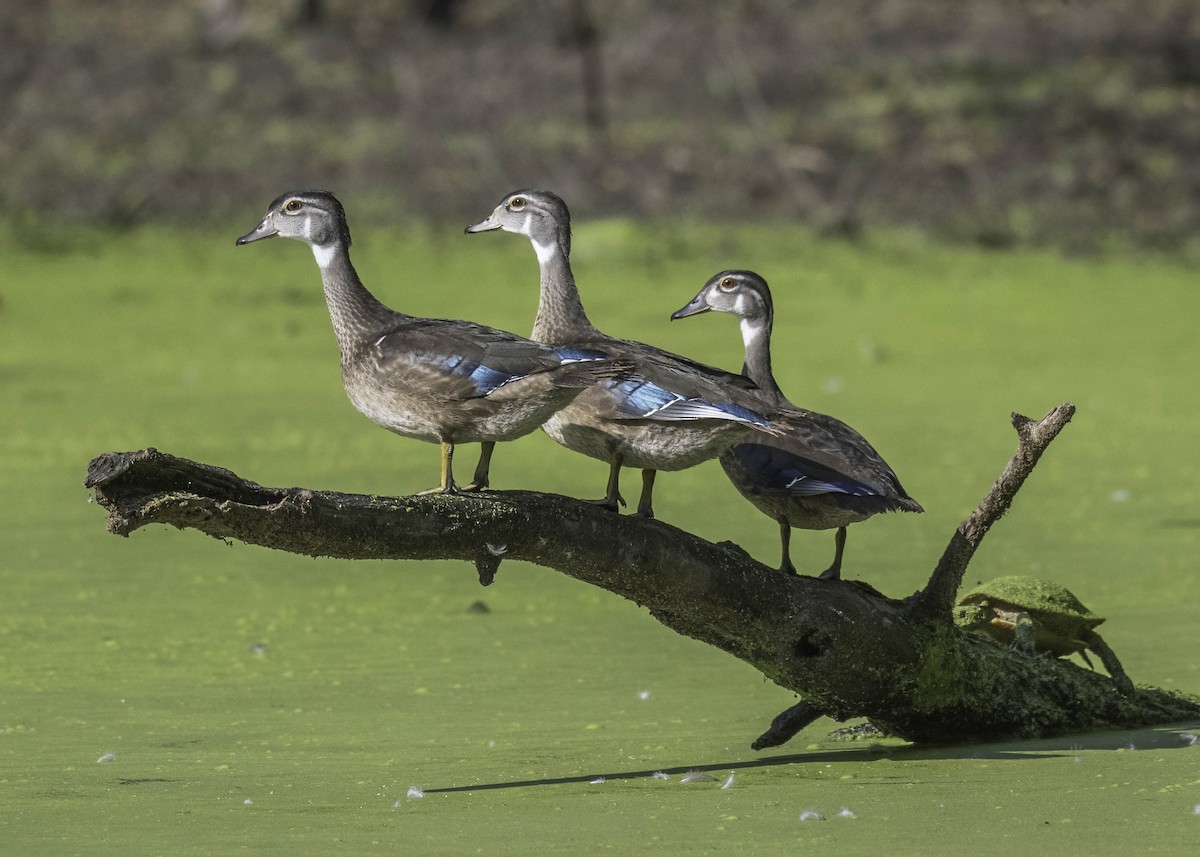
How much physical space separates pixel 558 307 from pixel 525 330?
7.38 metres

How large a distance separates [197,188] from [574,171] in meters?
3.13

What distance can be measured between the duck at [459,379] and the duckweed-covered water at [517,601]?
0.88 metres

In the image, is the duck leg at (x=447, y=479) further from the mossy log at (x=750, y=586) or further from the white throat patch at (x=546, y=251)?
the white throat patch at (x=546, y=251)

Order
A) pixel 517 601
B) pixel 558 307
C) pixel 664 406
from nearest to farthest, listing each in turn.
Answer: pixel 664 406 → pixel 558 307 → pixel 517 601

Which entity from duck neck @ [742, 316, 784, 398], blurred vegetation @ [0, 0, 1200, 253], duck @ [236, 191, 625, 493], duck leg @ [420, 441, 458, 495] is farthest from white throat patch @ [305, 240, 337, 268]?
blurred vegetation @ [0, 0, 1200, 253]

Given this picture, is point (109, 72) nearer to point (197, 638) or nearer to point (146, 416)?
point (146, 416)

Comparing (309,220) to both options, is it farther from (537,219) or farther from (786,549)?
(786,549)

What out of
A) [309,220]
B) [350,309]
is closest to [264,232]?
[309,220]

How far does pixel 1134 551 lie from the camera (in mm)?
8477

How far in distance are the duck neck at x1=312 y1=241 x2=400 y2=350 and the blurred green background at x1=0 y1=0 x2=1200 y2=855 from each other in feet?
3.68

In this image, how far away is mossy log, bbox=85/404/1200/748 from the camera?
15.5ft

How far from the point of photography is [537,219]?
21.3ft

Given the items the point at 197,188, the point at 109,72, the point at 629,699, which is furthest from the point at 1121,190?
the point at 629,699

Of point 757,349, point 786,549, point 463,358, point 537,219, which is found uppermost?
point 537,219
